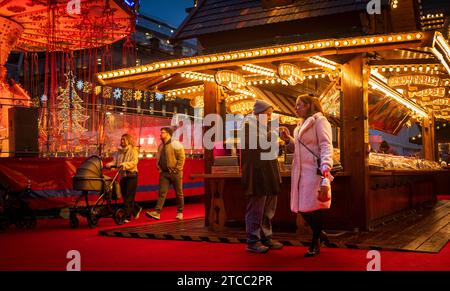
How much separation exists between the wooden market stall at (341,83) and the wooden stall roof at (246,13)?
7.20 ft

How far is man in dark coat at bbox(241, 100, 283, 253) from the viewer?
7.67 m

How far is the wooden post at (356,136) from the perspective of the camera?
31.9 feet

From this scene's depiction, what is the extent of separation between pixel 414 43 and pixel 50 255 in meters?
6.88

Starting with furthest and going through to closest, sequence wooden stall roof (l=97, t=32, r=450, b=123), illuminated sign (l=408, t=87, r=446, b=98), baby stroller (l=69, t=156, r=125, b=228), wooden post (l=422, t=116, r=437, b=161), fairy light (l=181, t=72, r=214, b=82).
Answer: wooden post (l=422, t=116, r=437, b=161) → illuminated sign (l=408, t=87, r=446, b=98) → fairy light (l=181, t=72, r=214, b=82) → baby stroller (l=69, t=156, r=125, b=228) → wooden stall roof (l=97, t=32, r=450, b=123)

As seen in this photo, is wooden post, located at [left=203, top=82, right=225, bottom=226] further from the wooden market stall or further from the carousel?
the carousel

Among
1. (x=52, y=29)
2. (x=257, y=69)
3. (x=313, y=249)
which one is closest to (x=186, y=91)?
(x=257, y=69)

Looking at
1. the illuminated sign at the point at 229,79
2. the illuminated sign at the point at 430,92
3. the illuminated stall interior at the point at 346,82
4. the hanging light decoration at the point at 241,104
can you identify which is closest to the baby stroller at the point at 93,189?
the illuminated stall interior at the point at 346,82

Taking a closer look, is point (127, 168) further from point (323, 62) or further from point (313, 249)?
point (313, 249)

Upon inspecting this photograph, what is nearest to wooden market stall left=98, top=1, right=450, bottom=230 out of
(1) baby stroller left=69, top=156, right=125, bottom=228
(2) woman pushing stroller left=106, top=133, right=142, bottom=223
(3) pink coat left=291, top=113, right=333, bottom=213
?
(2) woman pushing stroller left=106, top=133, right=142, bottom=223

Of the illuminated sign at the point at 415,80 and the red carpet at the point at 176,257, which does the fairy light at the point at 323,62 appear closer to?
the illuminated sign at the point at 415,80

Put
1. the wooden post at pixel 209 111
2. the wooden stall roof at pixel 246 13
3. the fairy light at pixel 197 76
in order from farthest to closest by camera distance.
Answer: the wooden stall roof at pixel 246 13 < the fairy light at pixel 197 76 < the wooden post at pixel 209 111

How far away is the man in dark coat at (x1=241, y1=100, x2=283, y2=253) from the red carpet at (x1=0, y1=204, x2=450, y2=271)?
32cm

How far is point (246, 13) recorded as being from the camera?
16109 mm
